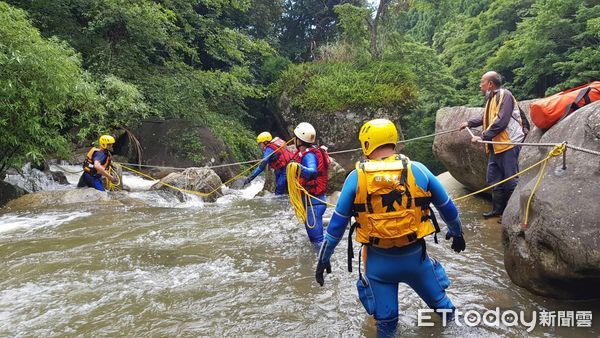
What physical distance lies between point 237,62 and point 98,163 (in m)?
12.8

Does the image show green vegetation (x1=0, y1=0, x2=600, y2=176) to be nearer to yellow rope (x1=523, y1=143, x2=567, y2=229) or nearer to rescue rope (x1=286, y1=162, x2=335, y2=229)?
rescue rope (x1=286, y1=162, x2=335, y2=229)

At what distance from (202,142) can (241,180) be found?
77.8 inches

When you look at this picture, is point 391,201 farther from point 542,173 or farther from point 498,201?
point 498,201

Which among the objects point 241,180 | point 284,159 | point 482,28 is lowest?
point 241,180

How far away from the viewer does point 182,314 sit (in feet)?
12.7

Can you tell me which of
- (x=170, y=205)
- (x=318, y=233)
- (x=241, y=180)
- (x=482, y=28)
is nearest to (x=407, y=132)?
(x=482, y=28)

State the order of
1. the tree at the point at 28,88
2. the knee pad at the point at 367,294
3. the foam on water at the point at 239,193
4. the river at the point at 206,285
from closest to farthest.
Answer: the knee pad at the point at 367,294 < the river at the point at 206,285 < the tree at the point at 28,88 < the foam on water at the point at 239,193

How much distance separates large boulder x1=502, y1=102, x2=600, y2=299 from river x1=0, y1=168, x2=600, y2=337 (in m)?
0.22

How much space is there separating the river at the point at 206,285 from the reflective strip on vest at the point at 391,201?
987mm

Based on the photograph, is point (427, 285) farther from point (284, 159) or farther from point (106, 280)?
point (284, 159)

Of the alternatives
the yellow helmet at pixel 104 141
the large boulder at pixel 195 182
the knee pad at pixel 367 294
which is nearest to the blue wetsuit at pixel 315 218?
the knee pad at pixel 367 294

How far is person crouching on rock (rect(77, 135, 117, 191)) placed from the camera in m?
9.71

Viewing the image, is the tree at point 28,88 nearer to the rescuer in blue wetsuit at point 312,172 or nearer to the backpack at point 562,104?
the rescuer in blue wetsuit at point 312,172

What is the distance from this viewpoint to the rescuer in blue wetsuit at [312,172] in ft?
18.0
